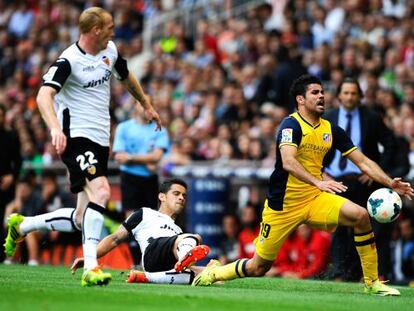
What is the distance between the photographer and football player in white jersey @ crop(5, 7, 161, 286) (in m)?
11.0

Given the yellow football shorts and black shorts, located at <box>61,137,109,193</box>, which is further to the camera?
the yellow football shorts

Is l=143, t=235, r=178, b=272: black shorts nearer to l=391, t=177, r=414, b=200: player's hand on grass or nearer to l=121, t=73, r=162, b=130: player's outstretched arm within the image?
l=121, t=73, r=162, b=130: player's outstretched arm

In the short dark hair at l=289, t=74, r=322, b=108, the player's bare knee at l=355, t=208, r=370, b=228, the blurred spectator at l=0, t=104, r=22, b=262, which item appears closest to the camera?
the player's bare knee at l=355, t=208, r=370, b=228

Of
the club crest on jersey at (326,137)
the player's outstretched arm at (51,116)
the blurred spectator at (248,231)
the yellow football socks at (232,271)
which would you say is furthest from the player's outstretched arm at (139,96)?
the blurred spectator at (248,231)

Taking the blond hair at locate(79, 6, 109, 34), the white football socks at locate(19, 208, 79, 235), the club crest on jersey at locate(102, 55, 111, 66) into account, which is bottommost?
the white football socks at locate(19, 208, 79, 235)

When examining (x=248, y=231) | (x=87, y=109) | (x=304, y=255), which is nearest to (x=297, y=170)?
(x=87, y=109)

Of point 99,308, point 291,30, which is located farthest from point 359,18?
point 99,308

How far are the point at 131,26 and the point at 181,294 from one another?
1849 centimetres

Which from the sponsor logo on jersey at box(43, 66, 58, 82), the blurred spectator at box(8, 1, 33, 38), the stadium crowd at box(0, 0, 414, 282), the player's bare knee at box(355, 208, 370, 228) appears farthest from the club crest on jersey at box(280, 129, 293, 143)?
the blurred spectator at box(8, 1, 33, 38)

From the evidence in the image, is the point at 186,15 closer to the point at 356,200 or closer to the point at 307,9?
the point at 307,9

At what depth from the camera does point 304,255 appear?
17.9 metres

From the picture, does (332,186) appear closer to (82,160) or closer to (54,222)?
(82,160)

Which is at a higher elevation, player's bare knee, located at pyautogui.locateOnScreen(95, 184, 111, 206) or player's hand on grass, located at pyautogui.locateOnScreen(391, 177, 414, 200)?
player's hand on grass, located at pyautogui.locateOnScreen(391, 177, 414, 200)

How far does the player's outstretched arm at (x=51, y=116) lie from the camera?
10422mm
